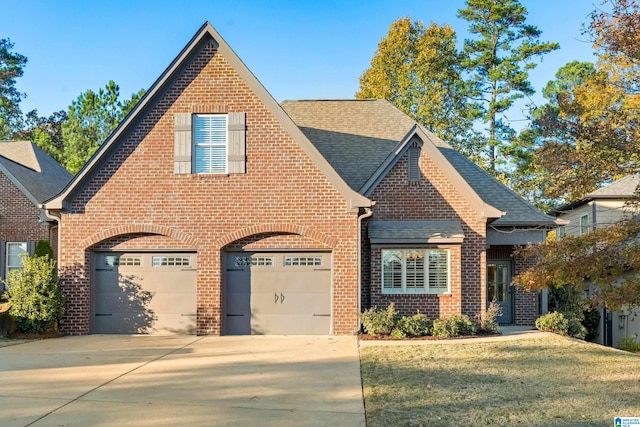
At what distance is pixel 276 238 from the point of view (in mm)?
14422

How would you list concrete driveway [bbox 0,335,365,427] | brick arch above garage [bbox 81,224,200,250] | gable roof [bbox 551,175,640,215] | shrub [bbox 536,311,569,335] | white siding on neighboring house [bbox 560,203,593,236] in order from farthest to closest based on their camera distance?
white siding on neighboring house [bbox 560,203,593,236] → gable roof [bbox 551,175,640,215] → shrub [bbox 536,311,569,335] → brick arch above garage [bbox 81,224,200,250] → concrete driveway [bbox 0,335,365,427]

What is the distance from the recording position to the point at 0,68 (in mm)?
50688

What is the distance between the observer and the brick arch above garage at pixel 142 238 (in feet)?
47.0

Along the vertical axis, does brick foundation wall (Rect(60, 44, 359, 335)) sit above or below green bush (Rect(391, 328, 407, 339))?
above

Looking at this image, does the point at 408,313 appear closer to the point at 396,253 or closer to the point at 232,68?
the point at 396,253

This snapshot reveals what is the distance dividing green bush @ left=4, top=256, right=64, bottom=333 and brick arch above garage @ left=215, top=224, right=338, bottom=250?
4.25 m

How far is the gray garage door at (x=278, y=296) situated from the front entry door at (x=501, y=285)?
5920 millimetres

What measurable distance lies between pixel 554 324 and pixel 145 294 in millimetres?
11091

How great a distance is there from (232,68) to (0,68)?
4612 cm

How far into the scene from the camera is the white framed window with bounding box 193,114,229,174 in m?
14.5

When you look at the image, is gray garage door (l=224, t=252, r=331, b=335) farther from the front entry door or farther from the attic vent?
the front entry door

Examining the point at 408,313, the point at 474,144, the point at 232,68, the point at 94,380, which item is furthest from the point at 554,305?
the point at 474,144

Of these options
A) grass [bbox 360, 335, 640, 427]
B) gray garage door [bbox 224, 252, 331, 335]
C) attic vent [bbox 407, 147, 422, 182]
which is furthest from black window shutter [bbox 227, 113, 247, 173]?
grass [bbox 360, 335, 640, 427]

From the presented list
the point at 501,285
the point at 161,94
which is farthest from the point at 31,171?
the point at 501,285
